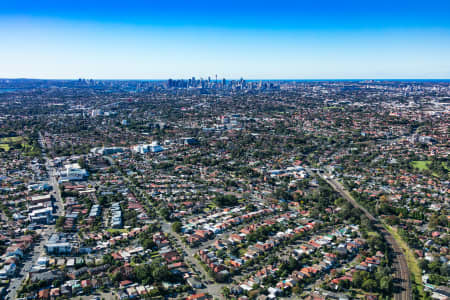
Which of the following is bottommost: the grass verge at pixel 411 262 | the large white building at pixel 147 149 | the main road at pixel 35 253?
the grass verge at pixel 411 262

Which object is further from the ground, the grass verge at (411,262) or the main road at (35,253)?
the main road at (35,253)

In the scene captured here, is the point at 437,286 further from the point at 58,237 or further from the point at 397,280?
the point at 58,237

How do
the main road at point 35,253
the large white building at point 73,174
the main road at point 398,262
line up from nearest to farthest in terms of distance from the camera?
the main road at point 35,253 → the main road at point 398,262 → the large white building at point 73,174

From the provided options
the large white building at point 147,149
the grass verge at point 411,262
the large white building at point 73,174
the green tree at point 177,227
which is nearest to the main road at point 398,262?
the grass verge at point 411,262

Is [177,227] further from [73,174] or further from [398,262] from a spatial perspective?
[73,174]

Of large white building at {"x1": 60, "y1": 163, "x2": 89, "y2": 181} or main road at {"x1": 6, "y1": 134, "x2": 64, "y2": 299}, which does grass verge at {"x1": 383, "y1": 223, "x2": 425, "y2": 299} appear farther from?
large white building at {"x1": 60, "y1": 163, "x2": 89, "y2": 181}

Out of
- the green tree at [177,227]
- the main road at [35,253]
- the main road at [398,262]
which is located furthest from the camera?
the green tree at [177,227]

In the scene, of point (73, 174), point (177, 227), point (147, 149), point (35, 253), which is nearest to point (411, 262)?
point (177, 227)

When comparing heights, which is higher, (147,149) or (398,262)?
(147,149)

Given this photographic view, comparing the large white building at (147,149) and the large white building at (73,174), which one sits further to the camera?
the large white building at (147,149)

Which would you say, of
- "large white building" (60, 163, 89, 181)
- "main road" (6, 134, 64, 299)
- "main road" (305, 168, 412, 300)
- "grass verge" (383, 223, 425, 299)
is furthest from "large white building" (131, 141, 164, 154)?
"grass verge" (383, 223, 425, 299)

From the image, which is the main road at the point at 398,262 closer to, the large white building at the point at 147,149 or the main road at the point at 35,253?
the main road at the point at 35,253
